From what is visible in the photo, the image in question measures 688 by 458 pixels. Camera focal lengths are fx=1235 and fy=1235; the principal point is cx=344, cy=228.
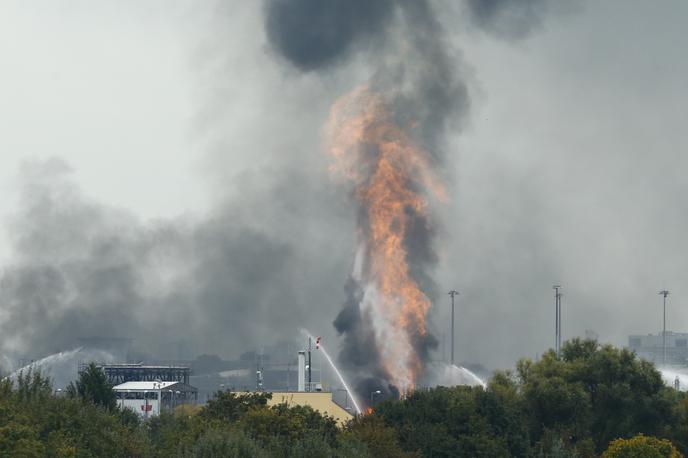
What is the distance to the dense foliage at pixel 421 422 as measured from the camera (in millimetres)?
83312

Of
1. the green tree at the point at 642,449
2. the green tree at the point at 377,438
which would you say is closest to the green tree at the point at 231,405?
the green tree at the point at 377,438

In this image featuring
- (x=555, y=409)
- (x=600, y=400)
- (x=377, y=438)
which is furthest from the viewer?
(x=600, y=400)

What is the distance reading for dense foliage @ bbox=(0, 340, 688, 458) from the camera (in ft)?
273

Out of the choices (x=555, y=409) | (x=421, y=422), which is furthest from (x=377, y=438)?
(x=555, y=409)

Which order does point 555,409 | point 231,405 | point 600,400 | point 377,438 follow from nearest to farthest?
1. point 377,438
2. point 231,405
3. point 555,409
4. point 600,400

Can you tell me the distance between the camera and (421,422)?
111 metres

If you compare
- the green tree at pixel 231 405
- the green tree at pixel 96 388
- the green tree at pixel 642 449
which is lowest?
the green tree at pixel 642 449

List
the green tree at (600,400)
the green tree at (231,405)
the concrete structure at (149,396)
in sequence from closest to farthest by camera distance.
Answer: the green tree at (231,405)
the green tree at (600,400)
the concrete structure at (149,396)

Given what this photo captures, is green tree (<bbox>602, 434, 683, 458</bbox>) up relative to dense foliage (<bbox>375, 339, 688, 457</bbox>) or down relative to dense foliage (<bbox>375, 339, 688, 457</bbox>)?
down

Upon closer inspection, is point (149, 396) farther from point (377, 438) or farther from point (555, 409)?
point (377, 438)

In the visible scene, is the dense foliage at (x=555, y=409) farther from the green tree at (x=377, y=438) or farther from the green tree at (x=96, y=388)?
the green tree at (x=96, y=388)

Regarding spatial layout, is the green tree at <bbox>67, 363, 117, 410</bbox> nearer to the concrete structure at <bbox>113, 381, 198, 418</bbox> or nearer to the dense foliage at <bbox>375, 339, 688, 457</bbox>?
the dense foliage at <bbox>375, 339, 688, 457</bbox>

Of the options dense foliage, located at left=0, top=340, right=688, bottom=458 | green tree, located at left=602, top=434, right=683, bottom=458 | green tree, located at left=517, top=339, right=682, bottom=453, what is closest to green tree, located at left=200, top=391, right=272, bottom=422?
dense foliage, located at left=0, top=340, right=688, bottom=458

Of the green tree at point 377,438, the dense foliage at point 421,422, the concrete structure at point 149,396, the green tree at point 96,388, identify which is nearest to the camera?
the dense foliage at point 421,422
